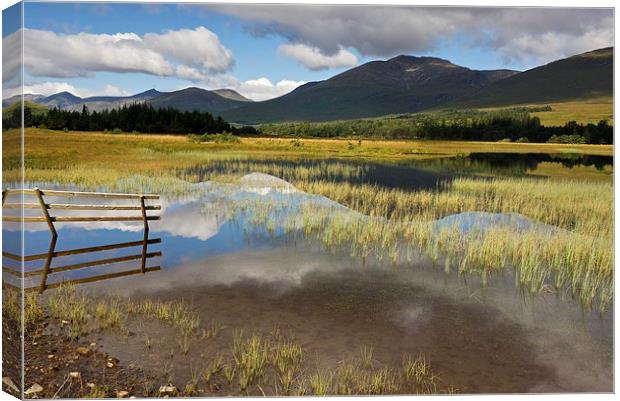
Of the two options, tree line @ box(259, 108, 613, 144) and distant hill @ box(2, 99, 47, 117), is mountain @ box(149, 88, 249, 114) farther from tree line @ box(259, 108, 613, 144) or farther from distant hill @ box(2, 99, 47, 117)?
distant hill @ box(2, 99, 47, 117)

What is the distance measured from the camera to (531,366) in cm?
569

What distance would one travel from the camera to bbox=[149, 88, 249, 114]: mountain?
277 inches

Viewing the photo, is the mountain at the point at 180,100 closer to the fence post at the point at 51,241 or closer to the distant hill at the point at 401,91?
the distant hill at the point at 401,91

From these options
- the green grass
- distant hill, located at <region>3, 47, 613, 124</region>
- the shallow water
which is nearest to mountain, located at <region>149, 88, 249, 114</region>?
distant hill, located at <region>3, 47, 613, 124</region>

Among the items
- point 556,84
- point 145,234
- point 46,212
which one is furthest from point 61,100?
point 556,84

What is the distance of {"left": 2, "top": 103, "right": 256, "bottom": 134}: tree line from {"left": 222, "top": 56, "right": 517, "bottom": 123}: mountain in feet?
0.93

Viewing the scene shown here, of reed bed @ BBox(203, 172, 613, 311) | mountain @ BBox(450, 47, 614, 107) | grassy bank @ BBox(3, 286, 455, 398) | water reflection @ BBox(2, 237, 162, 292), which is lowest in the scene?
grassy bank @ BBox(3, 286, 455, 398)

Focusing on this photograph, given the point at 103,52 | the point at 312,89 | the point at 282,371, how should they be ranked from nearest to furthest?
the point at 282,371
the point at 103,52
the point at 312,89

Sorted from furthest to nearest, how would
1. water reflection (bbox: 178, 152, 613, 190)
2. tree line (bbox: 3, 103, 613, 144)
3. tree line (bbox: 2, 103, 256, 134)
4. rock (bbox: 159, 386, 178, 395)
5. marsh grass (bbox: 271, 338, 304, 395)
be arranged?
water reflection (bbox: 178, 152, 613, 190)
tree line (bbox: 3, 103, 613, 144)
tree line (bbox: 2, 103, 256, 134)
marsh grass (bbox: 271, 338, 304, 395)
rock (bbox: 159, 386, 178, 395)

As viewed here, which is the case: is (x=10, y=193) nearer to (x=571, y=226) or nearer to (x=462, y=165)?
(x=462, y=165)

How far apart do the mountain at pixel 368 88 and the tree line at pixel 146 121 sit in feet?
0.93

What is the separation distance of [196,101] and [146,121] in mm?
870

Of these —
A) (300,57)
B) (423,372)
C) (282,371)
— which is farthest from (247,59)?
(423,372)

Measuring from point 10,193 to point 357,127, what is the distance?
16.3 feet
